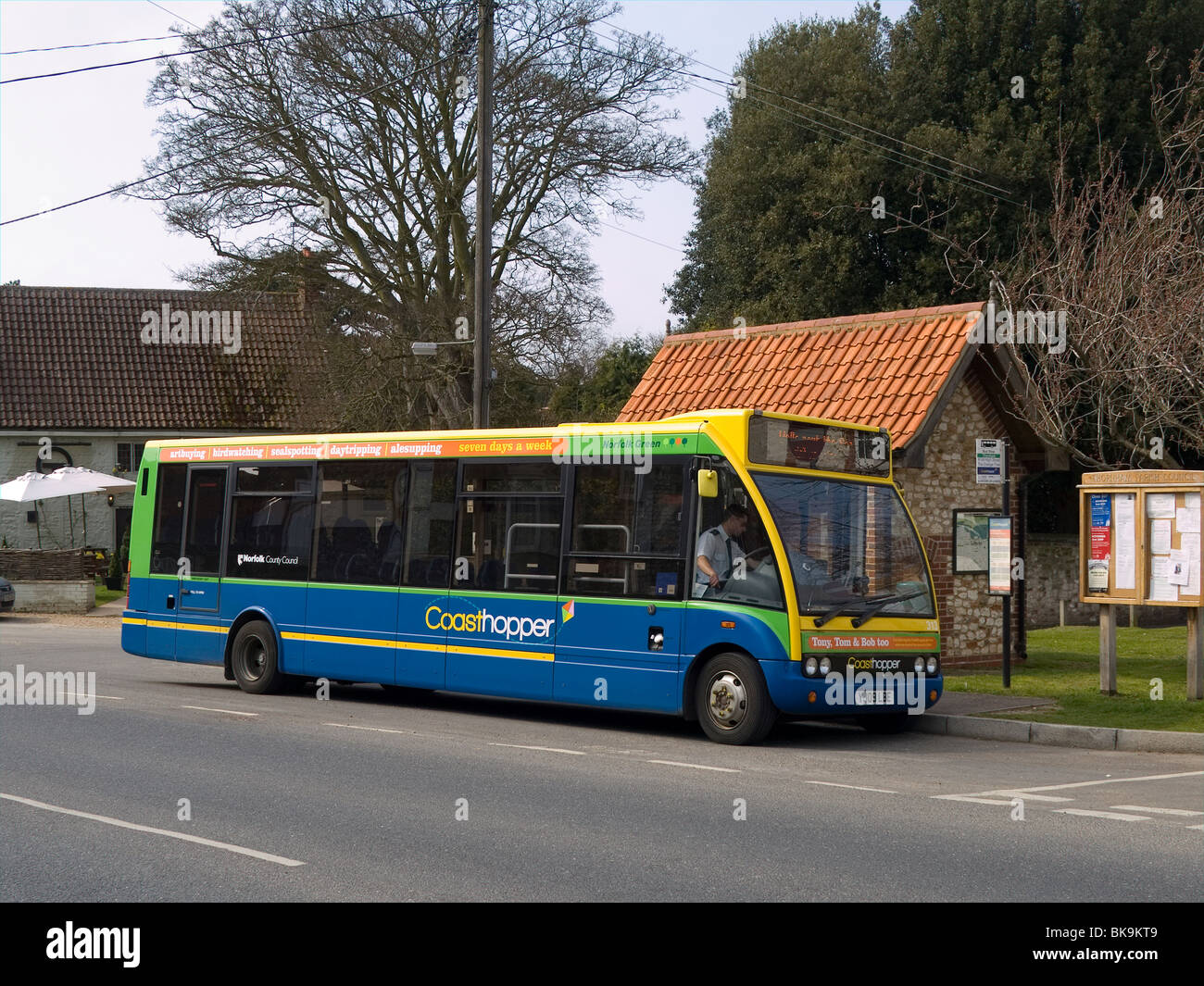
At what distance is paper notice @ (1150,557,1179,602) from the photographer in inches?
588

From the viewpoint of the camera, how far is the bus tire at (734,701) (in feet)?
41.1

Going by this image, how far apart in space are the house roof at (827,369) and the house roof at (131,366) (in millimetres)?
21642

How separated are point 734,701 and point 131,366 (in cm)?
3579

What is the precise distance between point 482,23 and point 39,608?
63.3 feet

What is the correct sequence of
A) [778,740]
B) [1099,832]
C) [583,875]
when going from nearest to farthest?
[583,875] → [1099,832] → [778,740]

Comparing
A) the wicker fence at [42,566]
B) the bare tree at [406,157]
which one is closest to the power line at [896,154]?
the bare tree at [406,157]

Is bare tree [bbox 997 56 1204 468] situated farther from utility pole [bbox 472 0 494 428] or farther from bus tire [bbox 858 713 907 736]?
utility pole [bbox 472 0 494 428]

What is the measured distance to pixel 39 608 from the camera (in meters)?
32.7

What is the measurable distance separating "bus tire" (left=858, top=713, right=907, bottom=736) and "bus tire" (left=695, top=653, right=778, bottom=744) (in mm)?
1817

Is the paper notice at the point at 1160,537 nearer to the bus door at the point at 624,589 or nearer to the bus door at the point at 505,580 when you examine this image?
the bus door at the point at 624,589

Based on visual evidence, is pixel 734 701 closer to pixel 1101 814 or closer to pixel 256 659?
pixel 1101 814

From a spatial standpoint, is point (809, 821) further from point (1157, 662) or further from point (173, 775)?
point (1157, 662)

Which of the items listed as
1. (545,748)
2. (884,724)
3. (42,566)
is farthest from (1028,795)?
(42,566)
